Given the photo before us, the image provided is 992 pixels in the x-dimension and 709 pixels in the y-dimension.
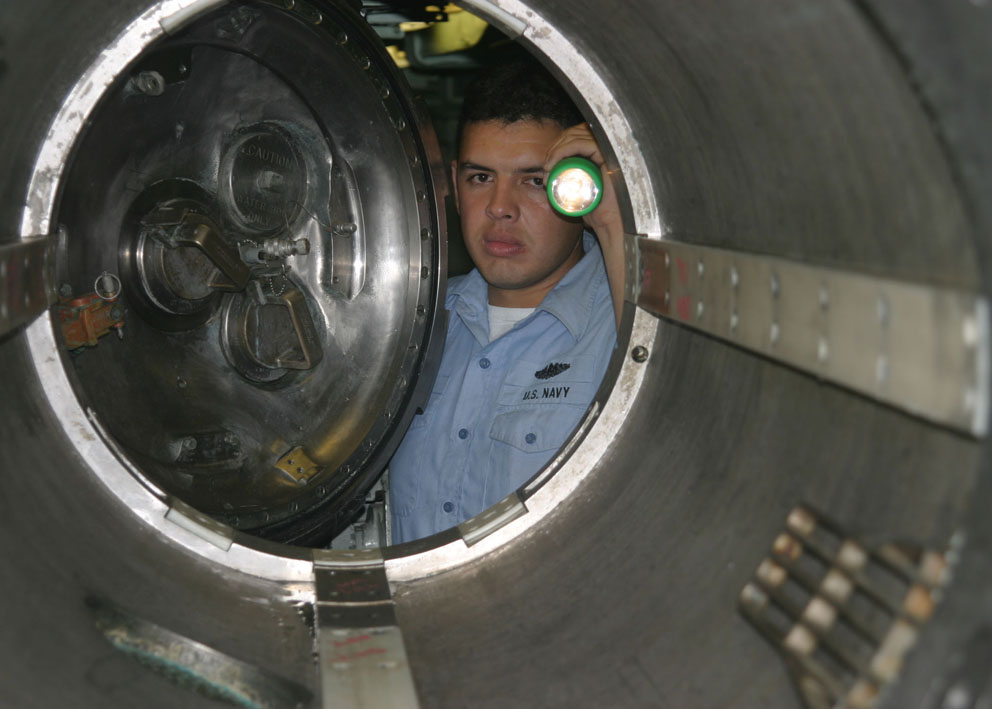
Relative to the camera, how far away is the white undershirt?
2.95 m

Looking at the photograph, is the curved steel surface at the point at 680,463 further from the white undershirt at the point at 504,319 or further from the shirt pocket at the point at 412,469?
the white undershirt at the point at 504,319

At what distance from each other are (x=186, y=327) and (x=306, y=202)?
1.50 ft

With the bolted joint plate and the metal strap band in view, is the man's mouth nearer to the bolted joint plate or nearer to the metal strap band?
the bolted joint plate

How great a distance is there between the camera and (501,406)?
2684 millimetres

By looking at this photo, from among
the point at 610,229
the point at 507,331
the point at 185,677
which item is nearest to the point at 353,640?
the point at 185,677

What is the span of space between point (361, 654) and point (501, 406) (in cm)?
127

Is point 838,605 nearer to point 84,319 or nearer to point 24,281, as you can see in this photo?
point 24,281

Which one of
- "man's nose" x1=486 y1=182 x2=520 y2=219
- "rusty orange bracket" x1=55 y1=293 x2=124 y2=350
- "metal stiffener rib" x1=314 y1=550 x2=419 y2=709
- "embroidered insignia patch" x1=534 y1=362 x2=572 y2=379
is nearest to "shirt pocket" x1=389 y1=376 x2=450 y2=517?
"embroidered insignia patch" x1=534 y1=362 x2=572 y2=379

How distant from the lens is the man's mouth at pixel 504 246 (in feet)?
9.28

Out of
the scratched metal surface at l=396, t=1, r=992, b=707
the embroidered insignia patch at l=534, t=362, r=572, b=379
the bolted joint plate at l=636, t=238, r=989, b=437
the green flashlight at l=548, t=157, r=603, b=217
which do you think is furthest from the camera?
the embroidered insignia patch at l=534, t=362, r=572, b=379

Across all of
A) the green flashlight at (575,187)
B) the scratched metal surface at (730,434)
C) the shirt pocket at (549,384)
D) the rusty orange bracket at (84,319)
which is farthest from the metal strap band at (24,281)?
the shirt pocket at (549,384)

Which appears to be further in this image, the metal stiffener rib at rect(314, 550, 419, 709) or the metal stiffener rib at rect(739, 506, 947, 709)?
the metal stiffener rib at rect(314, 550, 419, 709)

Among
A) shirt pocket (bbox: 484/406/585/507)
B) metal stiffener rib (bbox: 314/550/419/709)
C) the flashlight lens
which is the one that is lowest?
metal stiffener rib (bbox: 314/550/419/709)

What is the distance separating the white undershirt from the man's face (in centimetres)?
8
